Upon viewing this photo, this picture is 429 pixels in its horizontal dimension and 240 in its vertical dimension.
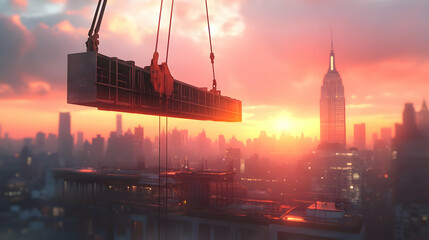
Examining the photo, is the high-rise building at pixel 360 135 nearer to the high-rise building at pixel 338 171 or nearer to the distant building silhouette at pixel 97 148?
the high-rise building at pixel 338 171

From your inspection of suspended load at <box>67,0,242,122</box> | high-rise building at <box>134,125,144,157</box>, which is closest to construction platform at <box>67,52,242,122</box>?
suspended load at <box>67,0,242,122</box>

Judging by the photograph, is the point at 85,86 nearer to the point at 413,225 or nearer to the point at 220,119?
the point at 220,119

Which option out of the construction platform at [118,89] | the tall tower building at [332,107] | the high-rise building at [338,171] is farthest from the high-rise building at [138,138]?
the tall tower building at [332,107]

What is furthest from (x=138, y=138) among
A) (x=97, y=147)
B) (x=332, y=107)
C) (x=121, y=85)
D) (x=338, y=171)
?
(x=332, y=107)

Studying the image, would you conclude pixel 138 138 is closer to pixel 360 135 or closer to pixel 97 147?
pixel 97 147

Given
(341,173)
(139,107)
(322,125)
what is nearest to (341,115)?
(322,125)

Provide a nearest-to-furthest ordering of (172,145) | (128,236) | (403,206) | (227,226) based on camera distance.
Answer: (227,226) < (128,236) < (403,206) < (172,145)
